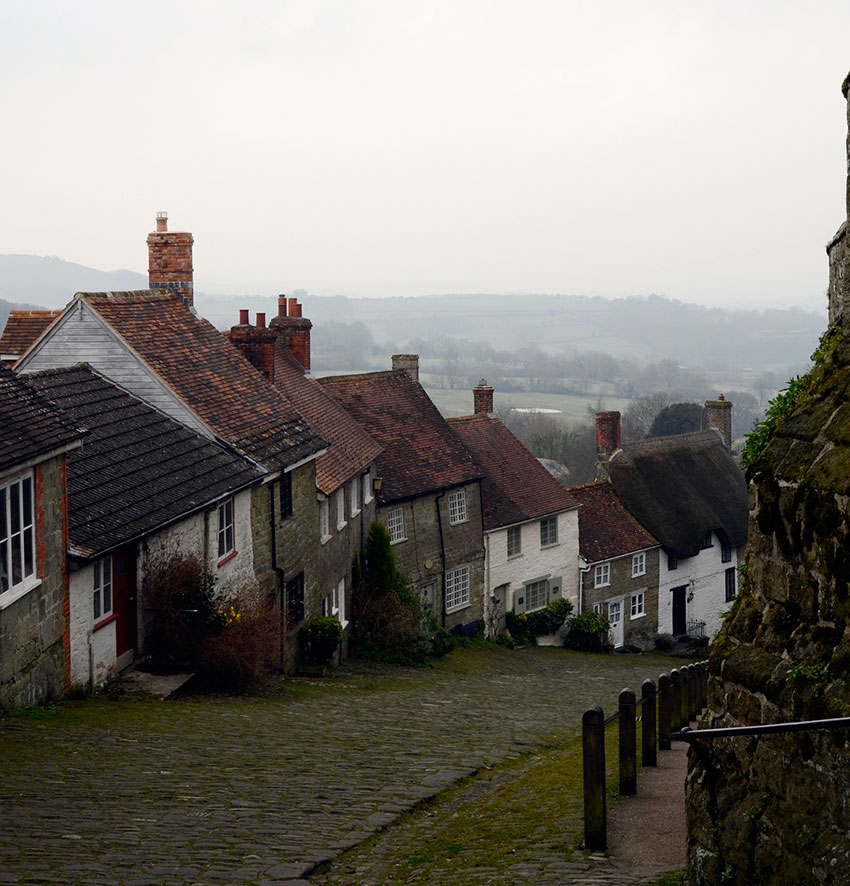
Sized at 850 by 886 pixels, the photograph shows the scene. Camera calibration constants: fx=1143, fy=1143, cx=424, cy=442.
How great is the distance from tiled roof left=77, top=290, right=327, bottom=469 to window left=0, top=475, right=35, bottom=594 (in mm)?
7789

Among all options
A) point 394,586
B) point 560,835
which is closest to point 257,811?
point 560,835

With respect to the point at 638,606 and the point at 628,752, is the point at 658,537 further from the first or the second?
the point at 628,752

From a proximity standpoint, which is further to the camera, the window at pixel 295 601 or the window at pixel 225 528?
the window at pixel 295 601

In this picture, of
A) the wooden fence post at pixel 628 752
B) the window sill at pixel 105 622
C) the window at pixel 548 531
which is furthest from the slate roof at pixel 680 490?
the wooden fence post at pixel 628 752

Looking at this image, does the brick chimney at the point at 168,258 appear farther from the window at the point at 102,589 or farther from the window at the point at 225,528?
the window at the point at 102,589

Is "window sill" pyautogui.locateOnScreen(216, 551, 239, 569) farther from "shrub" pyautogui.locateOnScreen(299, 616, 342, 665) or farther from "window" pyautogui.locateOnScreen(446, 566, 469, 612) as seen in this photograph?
"window" pyautogui.locateOnScreen(446, 566, 469, 612)

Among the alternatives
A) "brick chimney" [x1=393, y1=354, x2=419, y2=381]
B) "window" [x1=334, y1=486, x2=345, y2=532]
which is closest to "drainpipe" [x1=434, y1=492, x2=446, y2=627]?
"brick chimney" [x1=393, y1=354, x2=419, y2=381]

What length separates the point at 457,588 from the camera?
36156 mm

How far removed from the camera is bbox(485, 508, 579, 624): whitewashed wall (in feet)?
122

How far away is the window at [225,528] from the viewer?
20.6 meters

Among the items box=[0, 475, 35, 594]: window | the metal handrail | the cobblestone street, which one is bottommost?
the cobblestone street

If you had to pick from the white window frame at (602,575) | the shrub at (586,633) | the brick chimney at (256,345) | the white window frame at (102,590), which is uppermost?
the brick chimney at (256,345)

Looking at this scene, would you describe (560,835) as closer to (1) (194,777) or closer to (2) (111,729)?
(1) (194,777)

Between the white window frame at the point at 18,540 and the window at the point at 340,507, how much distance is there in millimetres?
13298
